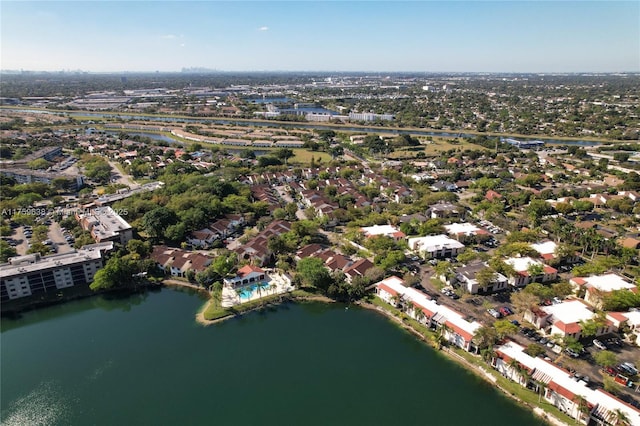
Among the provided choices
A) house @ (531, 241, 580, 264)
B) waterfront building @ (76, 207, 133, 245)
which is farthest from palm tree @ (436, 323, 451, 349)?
waterfront building @ (76, 207, 133, 245)

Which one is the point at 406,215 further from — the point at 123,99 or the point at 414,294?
the point at 123,99

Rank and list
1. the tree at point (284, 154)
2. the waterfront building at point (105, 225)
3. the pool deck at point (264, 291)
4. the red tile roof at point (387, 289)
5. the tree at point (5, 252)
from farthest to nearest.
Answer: the tree at point (284, 154) → the waterfront building at point (105, 225) → the tree at point (5, 252) → the pool deck at point (264, 291) → the red tile roof at point (387, 289)

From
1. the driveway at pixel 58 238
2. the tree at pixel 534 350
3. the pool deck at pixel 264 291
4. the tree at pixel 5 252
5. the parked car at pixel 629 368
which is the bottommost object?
the pool deck at pixel 264 291

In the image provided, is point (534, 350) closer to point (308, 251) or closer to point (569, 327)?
point (569, 327)

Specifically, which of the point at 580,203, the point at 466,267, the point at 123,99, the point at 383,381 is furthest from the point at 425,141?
the point at 123,99

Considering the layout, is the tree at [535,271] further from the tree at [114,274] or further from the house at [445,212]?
the tree at [114,274]

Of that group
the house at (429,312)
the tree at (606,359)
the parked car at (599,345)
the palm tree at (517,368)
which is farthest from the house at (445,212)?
the palm tree at (517,368)
